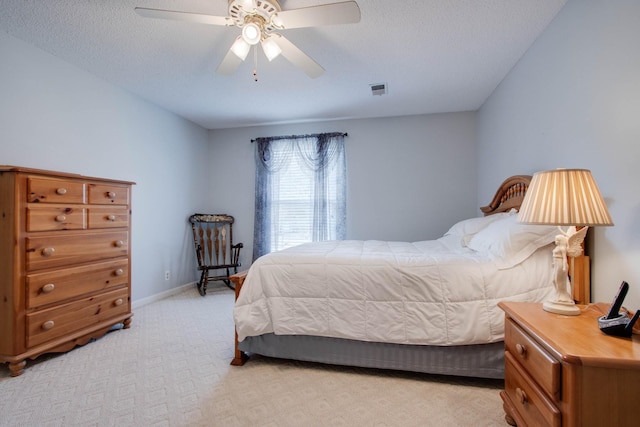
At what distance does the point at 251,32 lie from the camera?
1690mm

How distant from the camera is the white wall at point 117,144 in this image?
215cm

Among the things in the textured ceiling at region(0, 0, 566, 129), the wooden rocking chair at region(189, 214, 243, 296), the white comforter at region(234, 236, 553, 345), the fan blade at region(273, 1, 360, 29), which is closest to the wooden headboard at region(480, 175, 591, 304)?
the white comforter at region(234, 236, 553, 345)

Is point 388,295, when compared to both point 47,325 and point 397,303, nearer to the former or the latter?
point 397,303

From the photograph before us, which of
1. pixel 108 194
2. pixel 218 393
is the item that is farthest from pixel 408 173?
pixel 108 194

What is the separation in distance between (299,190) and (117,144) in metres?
2.19

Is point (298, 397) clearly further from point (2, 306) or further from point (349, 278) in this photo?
point (2, 306)

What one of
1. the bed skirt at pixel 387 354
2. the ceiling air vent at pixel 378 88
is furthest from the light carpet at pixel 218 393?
the ceiling air vent at pixel 378 88

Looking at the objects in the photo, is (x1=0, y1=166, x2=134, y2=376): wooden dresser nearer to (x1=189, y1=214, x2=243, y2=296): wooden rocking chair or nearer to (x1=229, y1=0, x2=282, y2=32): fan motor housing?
(x1=189, y1=214, x2=243, y2=296): wooden rocking chair

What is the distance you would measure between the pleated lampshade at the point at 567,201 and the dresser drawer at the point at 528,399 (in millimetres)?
645

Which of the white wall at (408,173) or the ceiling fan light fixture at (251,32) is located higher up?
the ceiling fan light fixture at (251,32)

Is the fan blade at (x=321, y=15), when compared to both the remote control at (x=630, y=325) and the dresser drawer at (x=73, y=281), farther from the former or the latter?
the dresser drawer at (x=73, y=281)

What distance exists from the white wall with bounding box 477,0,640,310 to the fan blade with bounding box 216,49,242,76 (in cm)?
209

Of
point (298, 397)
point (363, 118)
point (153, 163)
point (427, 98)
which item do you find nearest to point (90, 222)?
point (153, 163)

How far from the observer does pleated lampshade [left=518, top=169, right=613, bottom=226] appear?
1103mm
